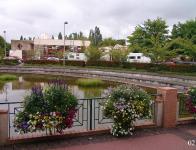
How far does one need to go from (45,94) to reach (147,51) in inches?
1641

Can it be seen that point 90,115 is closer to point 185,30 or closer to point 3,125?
point 3,125

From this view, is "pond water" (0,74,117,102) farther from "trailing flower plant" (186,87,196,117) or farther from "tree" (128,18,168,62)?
"tree" (128,18,168,62)

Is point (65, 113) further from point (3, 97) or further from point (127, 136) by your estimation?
point (3, 97)

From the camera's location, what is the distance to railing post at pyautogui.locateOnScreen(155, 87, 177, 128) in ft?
30.7

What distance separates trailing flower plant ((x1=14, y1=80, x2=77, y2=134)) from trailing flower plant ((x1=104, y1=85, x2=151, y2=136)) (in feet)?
3.68

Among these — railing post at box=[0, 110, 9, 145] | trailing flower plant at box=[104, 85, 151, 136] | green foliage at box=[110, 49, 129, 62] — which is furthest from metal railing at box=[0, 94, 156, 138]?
green foliage at box=[110, 49, 129, 62]

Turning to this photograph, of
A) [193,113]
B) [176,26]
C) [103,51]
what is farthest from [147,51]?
[193,113]

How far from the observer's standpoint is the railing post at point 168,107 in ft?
30.7

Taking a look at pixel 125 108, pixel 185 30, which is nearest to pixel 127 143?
pixel 125 108

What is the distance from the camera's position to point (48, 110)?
7.61 meters

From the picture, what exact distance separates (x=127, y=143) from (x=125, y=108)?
943 mm

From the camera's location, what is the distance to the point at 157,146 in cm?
770

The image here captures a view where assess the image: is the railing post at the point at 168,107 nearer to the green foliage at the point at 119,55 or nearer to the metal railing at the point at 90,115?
the metal railing at the point at 90,115

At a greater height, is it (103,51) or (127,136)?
(103,51)
